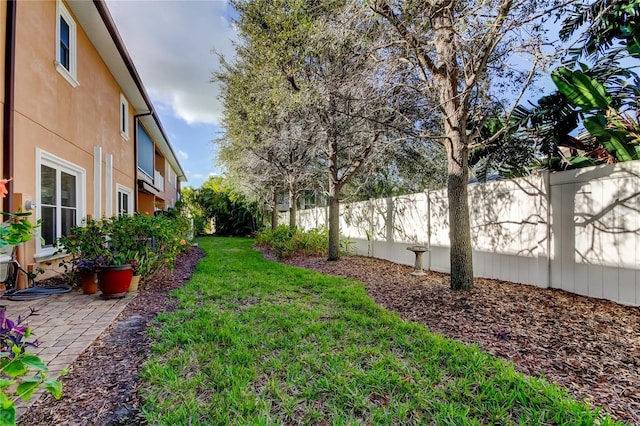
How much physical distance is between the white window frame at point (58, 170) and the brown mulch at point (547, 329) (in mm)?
6017

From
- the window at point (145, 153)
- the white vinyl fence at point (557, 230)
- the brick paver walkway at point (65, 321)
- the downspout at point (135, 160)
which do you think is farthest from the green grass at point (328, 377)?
the window at point (145, 153)

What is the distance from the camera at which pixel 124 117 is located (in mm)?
10547

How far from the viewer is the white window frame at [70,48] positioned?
6102 mm

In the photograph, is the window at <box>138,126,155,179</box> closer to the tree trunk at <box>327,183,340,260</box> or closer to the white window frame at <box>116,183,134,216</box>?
the white window frame at <box>116,183,134,216</box>

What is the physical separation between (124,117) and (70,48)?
3971mm

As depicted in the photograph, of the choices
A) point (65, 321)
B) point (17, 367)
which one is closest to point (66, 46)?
point (65, 321)

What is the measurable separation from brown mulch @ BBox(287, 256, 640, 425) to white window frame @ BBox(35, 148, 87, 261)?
6017 millimetres

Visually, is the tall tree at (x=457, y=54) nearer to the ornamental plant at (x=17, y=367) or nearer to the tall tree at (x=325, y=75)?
the tall tree at (x=325, y=75)

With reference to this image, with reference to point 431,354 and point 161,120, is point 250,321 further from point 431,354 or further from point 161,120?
point 161,120

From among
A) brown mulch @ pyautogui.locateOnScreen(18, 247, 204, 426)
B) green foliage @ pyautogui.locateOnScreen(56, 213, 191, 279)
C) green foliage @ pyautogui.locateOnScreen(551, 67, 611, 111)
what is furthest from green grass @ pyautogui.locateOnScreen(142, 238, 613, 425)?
green foliage @ pyautogui.locateOnScreen(551, 67, 611, 111)

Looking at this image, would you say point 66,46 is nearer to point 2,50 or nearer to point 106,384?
point 2,50

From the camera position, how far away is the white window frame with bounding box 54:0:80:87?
20.0ft

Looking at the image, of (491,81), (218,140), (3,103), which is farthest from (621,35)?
(218,140)

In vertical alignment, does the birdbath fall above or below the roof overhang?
below
